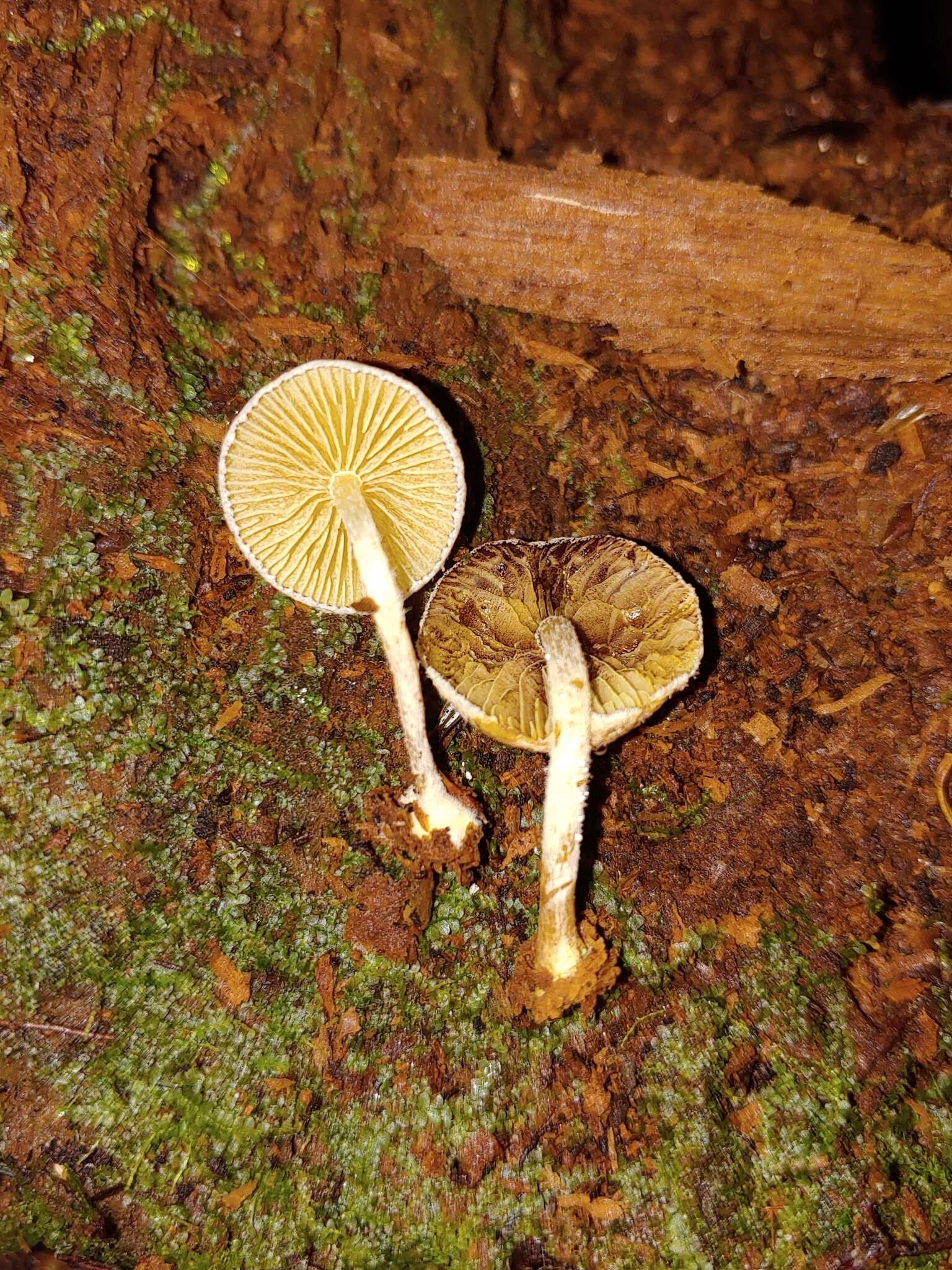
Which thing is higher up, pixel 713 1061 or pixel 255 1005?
pixel 713 1061

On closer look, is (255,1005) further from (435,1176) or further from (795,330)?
(795,330)

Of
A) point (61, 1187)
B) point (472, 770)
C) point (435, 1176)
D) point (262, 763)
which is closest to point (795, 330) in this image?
point (472, 770)

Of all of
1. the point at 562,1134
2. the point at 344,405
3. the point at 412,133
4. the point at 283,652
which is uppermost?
the point at 412,133

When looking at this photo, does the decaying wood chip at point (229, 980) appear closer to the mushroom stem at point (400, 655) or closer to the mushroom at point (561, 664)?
the mushroom stem at point (400, 655)

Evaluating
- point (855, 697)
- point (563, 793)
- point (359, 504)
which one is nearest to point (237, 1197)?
point (563, 793)

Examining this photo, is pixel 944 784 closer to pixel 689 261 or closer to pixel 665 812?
pixel 665 812

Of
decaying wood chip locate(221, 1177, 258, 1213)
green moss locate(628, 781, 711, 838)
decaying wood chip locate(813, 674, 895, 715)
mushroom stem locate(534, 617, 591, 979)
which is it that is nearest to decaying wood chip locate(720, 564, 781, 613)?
decaying wood chip locate(813, 674, 895, 715)
